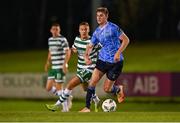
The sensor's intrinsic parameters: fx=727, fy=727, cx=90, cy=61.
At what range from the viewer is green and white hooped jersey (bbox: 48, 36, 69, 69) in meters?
19.4

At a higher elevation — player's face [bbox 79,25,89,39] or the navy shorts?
player's face [bbox 79,25,89,39]

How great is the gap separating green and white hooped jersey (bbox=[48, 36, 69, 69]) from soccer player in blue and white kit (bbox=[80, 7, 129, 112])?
3.34 m

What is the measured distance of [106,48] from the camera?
52.2 feet

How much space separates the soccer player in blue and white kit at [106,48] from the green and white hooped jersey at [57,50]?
3336mm

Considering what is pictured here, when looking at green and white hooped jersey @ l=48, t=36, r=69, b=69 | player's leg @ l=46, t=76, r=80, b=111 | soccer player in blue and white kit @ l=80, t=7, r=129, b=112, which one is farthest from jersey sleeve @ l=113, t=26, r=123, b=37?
green and white hooped jersey @ l=48, t=36, r=69, b=69

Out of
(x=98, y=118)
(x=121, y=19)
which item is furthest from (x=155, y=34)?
(x=98, y=118)

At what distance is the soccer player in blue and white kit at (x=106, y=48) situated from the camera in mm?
15766

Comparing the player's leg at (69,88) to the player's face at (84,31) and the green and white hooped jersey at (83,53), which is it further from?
the player's face at (84,31)

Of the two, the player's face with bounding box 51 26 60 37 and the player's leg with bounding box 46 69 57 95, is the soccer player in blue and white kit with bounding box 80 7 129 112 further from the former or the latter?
the player's leg with bounding box 46 69 57 95

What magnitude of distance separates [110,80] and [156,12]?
126 feet

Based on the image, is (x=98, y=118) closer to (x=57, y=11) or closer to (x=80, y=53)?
(x=80, y=53)

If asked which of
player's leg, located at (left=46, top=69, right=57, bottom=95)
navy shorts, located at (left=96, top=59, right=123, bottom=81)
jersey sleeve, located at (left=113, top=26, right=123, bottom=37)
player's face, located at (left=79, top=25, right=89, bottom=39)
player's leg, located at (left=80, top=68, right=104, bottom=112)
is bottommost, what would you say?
player's leg, located at (left=46, top=69, right=57, bottom=95)

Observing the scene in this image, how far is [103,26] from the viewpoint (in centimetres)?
1587

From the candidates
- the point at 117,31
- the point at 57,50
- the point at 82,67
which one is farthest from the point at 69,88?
the point at 57,50
